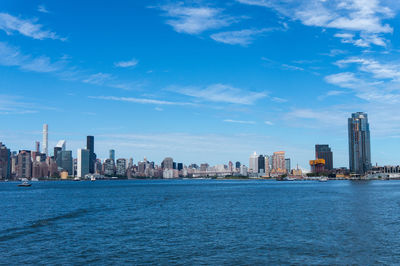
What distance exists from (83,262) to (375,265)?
28.3 meters

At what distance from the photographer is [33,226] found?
6094 cm

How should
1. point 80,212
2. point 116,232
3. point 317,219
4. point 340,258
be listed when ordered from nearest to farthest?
point 340,258
point 116,232
point 317,219
point 80,212

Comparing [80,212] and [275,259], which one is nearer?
[275,259]

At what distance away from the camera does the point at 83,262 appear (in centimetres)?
3738

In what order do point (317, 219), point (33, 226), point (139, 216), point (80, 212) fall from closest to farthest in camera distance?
point (33, 226)
point (317, 219)
point (139, 216)
point (80, 212)

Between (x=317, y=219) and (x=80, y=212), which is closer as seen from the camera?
(x=317, y=219)

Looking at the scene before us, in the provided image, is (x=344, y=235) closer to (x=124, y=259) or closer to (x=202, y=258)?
(x=202, y=258)

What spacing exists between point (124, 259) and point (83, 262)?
4.02m

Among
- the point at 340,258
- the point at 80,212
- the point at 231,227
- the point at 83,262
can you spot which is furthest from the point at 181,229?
the point at 80,212

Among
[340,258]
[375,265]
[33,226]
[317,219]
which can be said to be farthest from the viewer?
[317,219]

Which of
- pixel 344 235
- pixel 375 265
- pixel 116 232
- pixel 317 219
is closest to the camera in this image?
pixel 375 265

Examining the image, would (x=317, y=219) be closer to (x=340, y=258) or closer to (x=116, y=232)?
(x=340, y=258)

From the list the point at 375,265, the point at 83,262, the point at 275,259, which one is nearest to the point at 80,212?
the point at 83,262

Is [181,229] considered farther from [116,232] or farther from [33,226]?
[33,226]
